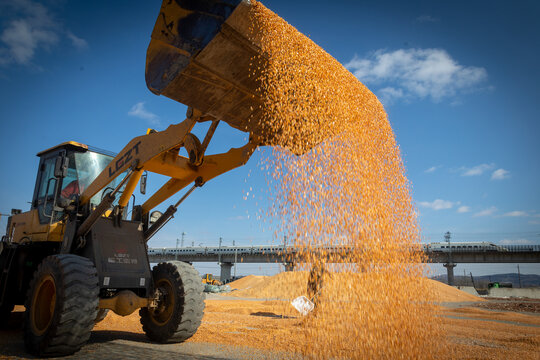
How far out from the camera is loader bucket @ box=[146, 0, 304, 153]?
3.62m

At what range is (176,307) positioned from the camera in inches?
205

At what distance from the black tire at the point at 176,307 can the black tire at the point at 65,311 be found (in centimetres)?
125

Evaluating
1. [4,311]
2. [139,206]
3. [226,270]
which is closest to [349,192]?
[139,206]

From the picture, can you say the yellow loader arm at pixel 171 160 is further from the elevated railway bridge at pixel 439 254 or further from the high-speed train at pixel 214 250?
the high-speed train at pixel 214 250

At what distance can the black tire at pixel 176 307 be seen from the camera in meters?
5.13

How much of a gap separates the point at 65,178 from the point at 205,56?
3779 millimetres

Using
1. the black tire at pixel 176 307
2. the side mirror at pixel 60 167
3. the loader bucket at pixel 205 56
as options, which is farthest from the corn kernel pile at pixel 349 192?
the side mirror at pixel 60 167

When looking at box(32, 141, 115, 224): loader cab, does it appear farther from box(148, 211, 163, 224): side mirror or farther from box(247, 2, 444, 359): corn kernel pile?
box(247, 2, 444, 359): corn kernel pile

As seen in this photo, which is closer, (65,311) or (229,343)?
(65,311)

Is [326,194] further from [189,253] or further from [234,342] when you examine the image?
[189,253]

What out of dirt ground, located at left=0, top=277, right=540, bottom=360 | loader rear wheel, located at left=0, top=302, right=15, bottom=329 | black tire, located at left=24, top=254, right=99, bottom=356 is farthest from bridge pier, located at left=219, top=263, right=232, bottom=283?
black tire, located at left=24, top=254, right=99, bottom=356

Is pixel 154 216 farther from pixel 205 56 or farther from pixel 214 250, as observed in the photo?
pixel 214 250

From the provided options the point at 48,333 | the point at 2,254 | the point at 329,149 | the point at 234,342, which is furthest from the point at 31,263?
the point at 329,149

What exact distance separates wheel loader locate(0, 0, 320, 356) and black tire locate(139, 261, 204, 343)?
1cm
